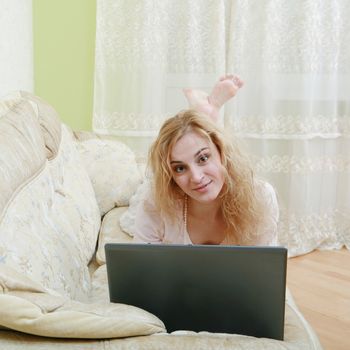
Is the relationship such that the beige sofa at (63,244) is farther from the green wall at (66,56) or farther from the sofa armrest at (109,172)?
the green wall at (66,56)

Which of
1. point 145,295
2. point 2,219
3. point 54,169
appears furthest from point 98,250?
point 145,295

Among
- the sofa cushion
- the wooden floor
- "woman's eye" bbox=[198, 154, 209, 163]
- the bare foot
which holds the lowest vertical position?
the wooden floor

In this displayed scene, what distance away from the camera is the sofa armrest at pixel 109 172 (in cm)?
243

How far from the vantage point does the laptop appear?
96cm

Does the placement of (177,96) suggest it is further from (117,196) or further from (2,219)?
(2,219)

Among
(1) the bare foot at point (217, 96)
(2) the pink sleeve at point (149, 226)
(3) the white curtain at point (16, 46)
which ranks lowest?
(2) the pink sleeve at point (149, 226)

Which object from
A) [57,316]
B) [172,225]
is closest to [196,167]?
[172,225]

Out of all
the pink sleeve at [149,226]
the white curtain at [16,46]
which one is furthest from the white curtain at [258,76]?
the pink sleeve at [149,226]

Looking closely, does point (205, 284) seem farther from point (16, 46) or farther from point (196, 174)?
point (16, 46)

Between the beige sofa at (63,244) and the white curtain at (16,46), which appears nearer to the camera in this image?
the beige sofa at (63,244)

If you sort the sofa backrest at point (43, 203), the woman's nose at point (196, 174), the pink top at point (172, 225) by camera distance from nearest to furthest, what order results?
the sofa backrest at point (43, 203)
the woman's nose at point (196, 174)
the pink top at point (172, 225)

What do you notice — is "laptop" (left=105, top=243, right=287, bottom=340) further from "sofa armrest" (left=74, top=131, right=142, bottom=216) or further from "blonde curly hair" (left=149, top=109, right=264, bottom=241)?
"sofa armrest" (left=74, top=131, right=142, bottom=216)

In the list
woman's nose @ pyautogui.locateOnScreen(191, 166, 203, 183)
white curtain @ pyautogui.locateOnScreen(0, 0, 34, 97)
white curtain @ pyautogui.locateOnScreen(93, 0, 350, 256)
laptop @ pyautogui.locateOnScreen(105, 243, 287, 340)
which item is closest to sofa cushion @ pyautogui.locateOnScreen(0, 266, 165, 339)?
laptop @ pyautogui.locateOnScreen(105, 243, 287, 340)

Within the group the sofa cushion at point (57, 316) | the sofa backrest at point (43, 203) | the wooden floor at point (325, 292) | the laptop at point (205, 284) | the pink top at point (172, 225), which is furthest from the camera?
the wooden floor at point (325, 292)
